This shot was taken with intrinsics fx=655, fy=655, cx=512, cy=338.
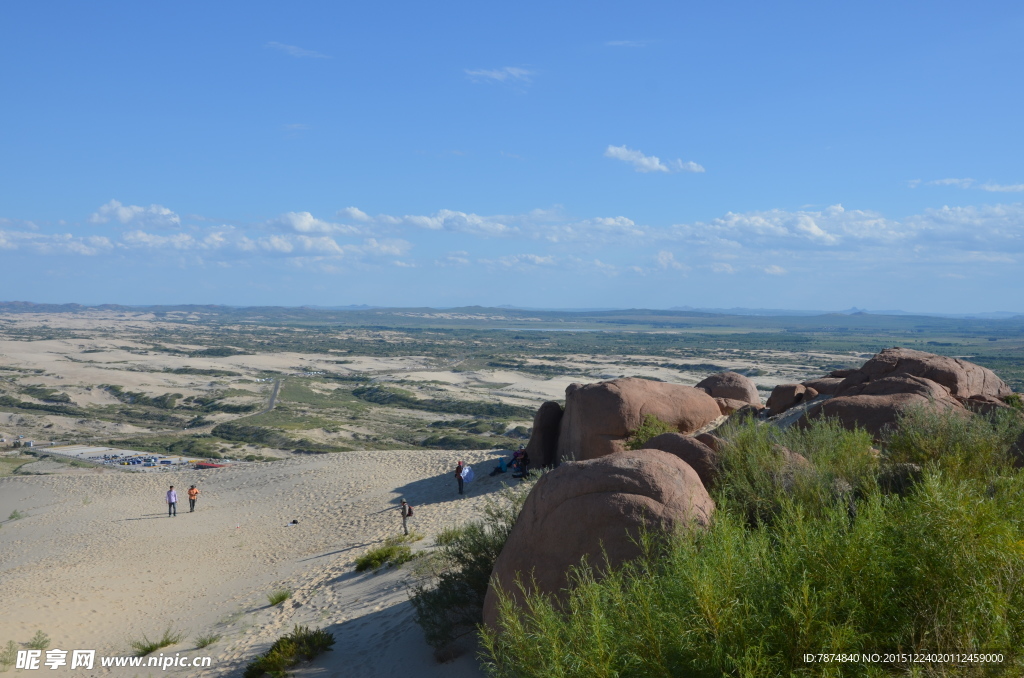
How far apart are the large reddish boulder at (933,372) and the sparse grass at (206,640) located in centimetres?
1399

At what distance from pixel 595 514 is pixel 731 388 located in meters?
16.6

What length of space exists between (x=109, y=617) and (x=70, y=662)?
2.08 m

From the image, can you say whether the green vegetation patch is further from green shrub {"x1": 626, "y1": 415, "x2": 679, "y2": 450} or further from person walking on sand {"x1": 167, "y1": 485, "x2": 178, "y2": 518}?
green shrub {"x1": 626, "y1": 415, "x2": 679, "y2": 450}

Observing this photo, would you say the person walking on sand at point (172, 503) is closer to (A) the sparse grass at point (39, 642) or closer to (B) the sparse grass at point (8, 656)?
(A) the sparse grass at point (39, 642)

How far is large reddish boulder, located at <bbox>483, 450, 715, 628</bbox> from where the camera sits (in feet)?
20.8

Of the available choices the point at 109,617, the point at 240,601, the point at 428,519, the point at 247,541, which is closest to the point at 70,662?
the point at 109,617

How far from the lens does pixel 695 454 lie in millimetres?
8359

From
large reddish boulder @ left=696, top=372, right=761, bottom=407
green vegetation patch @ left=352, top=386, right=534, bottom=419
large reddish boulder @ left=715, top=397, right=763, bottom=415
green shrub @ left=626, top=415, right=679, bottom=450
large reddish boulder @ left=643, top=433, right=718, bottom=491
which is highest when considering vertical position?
large reddish boulder @ left=643, top=433, right=718, bottom=491

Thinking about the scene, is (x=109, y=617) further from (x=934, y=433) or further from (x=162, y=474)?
(x=162, y=474)

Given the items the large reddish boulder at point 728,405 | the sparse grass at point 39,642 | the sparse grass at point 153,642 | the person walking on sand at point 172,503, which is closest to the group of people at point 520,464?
the large reddish boulder at point 728,405

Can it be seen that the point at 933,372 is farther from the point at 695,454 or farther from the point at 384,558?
the point at 384,558

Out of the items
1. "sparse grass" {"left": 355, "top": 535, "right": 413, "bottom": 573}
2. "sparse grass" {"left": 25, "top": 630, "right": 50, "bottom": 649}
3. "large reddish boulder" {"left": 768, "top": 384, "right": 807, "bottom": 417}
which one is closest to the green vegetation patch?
"large reddish boulder" {"left": 768, "top": 384, "right": 807, "bottom": 417}

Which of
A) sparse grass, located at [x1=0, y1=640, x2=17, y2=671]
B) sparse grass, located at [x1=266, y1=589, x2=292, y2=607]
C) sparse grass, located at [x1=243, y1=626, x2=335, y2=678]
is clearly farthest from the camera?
sparse grass, located at [x1=266, y1=589, x2=292, y2=607]

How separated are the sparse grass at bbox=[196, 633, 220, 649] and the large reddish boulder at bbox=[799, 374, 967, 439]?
10.8 meters
